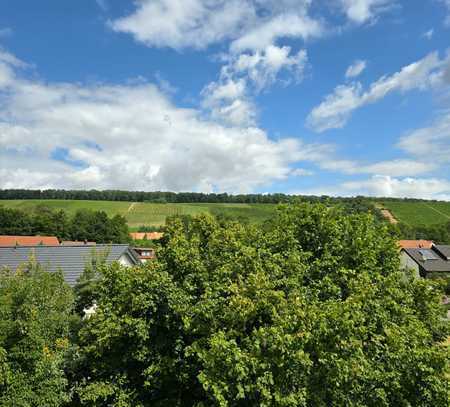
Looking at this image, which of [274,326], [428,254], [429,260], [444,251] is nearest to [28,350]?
[274,326]

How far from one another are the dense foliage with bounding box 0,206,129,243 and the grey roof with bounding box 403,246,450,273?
197 feet

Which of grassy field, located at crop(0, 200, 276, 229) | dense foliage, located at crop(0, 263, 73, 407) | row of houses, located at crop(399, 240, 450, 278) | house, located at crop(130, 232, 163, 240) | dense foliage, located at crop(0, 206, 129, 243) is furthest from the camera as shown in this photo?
grassy field, located at crop(0, 200, 276, 229)

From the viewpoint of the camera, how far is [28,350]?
10.8 metres

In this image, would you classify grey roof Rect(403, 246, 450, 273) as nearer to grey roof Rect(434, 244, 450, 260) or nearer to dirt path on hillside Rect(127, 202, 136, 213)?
grey roof Rect(434, 244, 450, 260)

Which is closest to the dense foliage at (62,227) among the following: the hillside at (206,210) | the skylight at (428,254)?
the hillside at (206,210)

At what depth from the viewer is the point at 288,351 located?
7438 millimetres

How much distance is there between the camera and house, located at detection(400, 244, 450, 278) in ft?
184

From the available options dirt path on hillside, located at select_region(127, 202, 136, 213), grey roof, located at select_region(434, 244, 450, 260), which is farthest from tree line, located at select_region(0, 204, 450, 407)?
dirt path on hillside, located at select_region(127, 202, 136, 213)

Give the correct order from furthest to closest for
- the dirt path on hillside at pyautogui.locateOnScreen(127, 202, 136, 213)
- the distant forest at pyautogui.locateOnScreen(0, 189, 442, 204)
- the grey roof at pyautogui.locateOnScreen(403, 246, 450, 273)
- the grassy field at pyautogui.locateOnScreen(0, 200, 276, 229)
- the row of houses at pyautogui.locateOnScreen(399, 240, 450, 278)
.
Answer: the distant forest at pyautogui.locateOnScreen(0, 189, 442, 204) → the dirt path on hillside at pyautogui.locateOnScreen(127, 202, 136, 213) → the grassy field at pyautogui.locateOnScreen(0, 200, 276, 229) → the grey roof at pyautogui.locateOnScreen(403, 246, 450, 273) → the row of houses at pyautogui.locateOnScreen(399, 240, 450, 278)

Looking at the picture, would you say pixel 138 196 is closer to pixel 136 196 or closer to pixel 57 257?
pixel 136 196

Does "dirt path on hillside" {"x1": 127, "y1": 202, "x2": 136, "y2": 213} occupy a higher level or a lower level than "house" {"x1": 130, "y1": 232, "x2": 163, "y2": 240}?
higher

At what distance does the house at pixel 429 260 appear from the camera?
5597 centimetres

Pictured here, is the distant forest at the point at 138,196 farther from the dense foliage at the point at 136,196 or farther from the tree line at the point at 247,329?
the tree line at the point at 247,329

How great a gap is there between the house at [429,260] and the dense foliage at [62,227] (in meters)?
59.2
